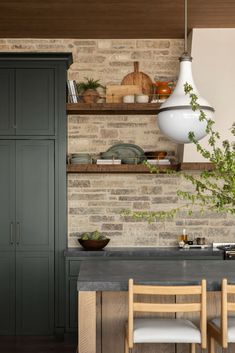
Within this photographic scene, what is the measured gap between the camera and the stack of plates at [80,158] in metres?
6.85

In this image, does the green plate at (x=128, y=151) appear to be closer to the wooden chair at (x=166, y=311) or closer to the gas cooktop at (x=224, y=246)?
the gas cooktop at (x=224, y=246)

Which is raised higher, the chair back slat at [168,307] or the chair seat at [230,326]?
the chair back slat at [168,307]

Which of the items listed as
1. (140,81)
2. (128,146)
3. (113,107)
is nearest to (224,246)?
(128,146)

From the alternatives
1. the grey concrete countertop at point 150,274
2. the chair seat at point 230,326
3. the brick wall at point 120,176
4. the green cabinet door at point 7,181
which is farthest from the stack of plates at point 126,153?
the chair seat at point 230,326

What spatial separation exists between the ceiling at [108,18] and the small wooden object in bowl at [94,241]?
86.6 inches

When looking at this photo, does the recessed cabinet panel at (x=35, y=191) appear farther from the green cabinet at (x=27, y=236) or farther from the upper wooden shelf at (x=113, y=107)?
the upper wooden shelf at (x=113, y=107)

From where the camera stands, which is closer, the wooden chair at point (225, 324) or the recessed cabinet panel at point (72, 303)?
the wooden chair at point (225, 324)

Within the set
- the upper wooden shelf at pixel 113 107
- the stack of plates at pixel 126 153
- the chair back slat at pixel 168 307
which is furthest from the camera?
the stack of plates at pixel 126 153

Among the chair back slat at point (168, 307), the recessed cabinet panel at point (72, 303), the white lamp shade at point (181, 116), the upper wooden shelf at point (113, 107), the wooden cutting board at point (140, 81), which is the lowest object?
the recessed cabinet panel at point (72, 303)

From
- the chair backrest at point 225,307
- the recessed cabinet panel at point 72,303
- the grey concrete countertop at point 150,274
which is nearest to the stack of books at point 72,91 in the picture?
the recessed cabinet panel at point 72,303

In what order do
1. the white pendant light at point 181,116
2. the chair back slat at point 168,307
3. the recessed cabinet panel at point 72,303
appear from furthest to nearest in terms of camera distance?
the recessed cabinet panel at point 72,303, the white pendant light at point 181,116, the chair back slat at point 168,307

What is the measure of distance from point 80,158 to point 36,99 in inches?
31.5

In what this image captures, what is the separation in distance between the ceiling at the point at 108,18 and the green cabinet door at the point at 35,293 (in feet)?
7.80

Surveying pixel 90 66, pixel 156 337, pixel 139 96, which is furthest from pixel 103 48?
pixel 156 337
